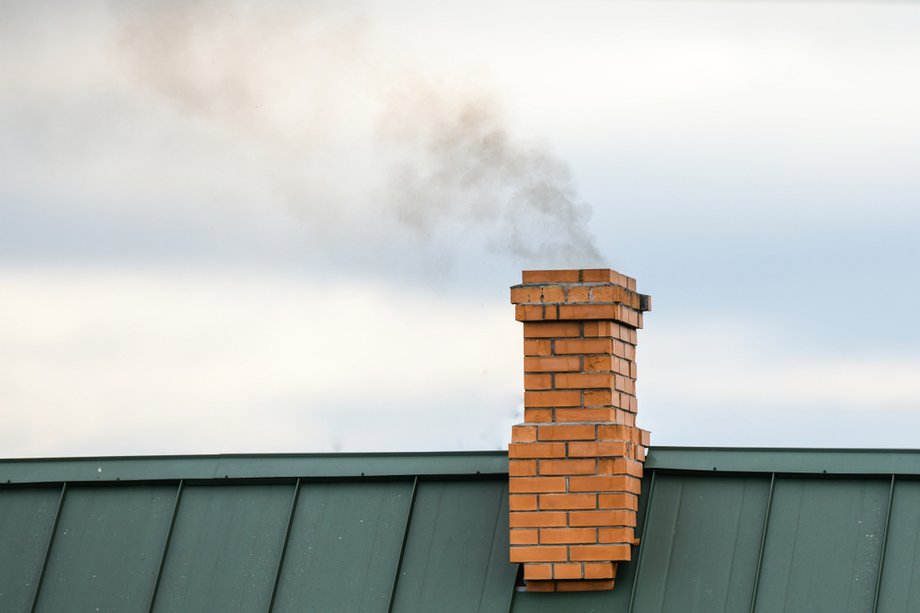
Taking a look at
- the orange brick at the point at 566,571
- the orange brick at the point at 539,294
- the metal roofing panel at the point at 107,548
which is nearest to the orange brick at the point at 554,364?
the orange brick at the point at 539,294

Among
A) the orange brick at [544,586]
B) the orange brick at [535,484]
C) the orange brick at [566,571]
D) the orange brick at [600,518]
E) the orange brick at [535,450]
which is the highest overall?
the orange brick at [535,450]

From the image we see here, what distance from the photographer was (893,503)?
26.0 ft

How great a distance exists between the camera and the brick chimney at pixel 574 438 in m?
7.97

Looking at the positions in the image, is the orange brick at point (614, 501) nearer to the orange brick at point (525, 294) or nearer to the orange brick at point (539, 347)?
the orange brick at point (539, 347)

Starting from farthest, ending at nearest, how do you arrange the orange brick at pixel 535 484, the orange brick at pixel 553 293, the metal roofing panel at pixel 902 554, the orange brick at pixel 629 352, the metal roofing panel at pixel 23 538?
the metal roofing panel at pixel 23 538 < the orange brick at pixel 629 352 < the orange brick at pixel 553 293 < the orange brick at pixel 535 484 < the metal roofing panel at pixel 902 554

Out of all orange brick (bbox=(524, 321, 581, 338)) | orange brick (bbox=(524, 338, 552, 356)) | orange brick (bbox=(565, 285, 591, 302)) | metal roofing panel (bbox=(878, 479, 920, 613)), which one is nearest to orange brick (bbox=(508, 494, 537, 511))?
orange brick (bbox=(524, 338, 552, 356))

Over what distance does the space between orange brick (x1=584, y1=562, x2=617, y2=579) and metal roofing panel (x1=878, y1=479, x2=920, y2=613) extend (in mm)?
1447

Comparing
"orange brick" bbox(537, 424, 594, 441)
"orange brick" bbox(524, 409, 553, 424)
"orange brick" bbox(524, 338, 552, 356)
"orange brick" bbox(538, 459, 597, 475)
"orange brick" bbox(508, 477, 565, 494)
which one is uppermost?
"orange brick" bbox(524, 338, 552, 356)

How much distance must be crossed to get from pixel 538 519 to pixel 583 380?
83 cm

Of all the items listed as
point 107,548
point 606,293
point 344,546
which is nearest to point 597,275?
point 606,293

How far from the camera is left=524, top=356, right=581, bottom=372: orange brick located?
26.9 feet

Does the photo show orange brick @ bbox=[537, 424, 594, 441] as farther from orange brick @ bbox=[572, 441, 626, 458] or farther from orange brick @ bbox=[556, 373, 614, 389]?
orange brick @ bbox=[556, 373, 614, 389]

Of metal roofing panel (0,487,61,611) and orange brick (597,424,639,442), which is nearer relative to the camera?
orange brick (597,424,639,442)

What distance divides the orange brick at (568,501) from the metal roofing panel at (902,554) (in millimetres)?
1608
